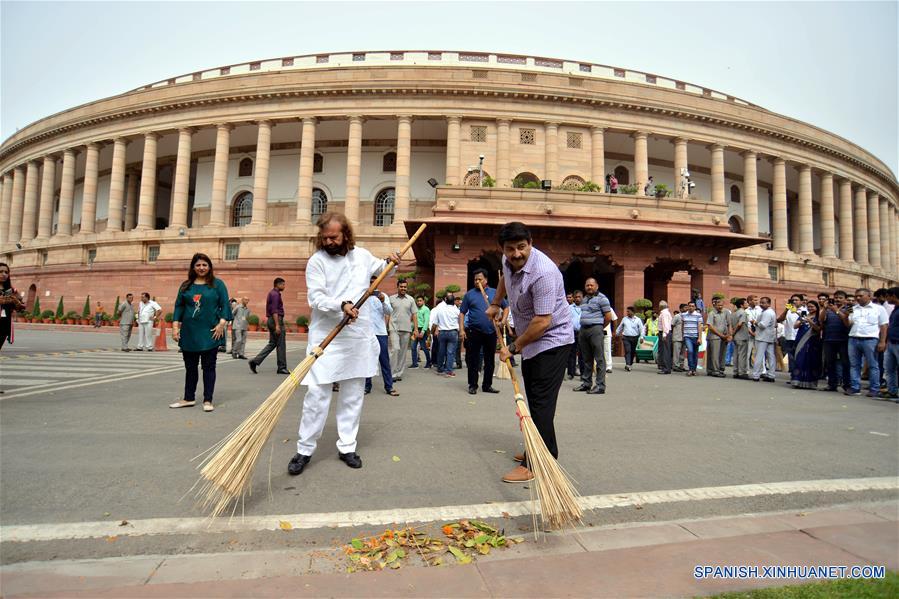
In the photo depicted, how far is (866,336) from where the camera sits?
9469 millimetres

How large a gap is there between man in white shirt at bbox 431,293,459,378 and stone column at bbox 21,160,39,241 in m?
52.0

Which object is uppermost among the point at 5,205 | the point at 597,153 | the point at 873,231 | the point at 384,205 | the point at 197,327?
the point at 597,153

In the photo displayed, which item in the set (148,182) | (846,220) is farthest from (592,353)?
(846,220)

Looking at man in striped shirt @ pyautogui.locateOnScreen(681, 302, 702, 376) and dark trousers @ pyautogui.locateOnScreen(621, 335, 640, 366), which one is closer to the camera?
man in striped shirt @ pyautogui.locateOnScreen(681, 302, 702, 376)

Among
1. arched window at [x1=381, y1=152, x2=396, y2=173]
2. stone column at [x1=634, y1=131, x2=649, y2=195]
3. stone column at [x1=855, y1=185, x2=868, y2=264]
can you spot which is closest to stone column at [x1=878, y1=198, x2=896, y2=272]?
stone column at [x1=855, y1=185, x2=868, y2=264]

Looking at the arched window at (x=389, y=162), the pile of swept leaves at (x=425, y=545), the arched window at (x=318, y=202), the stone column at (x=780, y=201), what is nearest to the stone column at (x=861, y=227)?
the stone column at (x=780, y=201)

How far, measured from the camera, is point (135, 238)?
3544cm

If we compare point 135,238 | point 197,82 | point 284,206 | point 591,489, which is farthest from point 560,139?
point 591,489

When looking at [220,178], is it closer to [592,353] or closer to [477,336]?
[477,336]

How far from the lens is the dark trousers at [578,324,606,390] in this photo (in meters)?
8.92

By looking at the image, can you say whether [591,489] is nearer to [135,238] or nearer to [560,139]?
[560,139]

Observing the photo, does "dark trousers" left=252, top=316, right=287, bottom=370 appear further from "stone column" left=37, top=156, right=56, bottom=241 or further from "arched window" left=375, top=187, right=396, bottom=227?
"stone column" left=37, top=156, right=56, bottom=241

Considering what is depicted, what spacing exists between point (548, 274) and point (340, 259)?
Result: 1858 millimetres

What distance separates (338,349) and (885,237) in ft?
204
